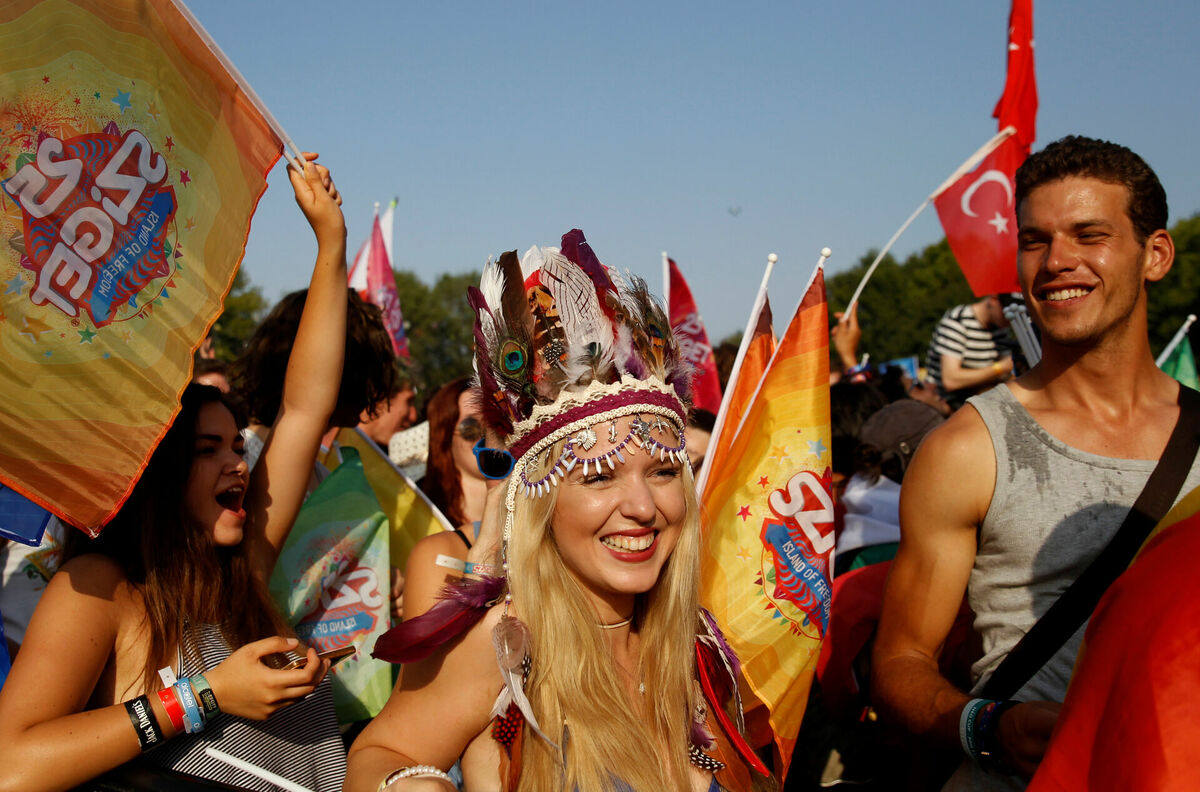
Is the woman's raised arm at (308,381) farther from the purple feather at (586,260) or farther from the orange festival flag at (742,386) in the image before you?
the orange festival flag at (742,386)

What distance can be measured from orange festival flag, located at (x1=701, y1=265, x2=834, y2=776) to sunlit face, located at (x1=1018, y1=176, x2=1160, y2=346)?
0.91m

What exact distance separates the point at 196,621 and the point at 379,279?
7704mm

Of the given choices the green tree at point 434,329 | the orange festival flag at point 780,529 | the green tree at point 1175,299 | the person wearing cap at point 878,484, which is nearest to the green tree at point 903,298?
the green tree at point 1175,299

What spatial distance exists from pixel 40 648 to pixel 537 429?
130 cm

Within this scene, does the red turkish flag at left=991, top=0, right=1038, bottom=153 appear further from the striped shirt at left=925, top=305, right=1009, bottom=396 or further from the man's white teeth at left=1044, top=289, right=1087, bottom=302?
the man's white teeth at left=1044, top=289, right=1087, bottom=302

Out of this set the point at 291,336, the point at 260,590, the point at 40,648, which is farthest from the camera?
the point at 291,336

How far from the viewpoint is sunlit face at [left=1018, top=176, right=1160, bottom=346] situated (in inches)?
99.4

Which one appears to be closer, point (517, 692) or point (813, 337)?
point (517, 692)

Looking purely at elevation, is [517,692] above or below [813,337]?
below

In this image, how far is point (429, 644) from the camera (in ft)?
7.00

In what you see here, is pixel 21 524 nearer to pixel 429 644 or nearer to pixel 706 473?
pixel 429 644

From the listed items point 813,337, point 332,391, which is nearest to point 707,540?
point 813,337

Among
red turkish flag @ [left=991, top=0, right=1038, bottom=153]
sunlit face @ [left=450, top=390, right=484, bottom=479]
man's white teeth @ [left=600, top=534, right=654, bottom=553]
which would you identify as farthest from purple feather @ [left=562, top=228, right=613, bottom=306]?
red turkish flag @ [left=991, top=0, right=1038, bottom=153]

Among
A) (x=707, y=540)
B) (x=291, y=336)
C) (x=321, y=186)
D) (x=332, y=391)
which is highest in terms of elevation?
(x=321, y=186)
